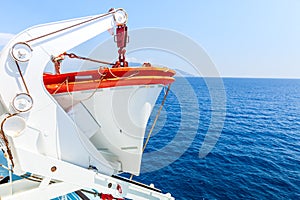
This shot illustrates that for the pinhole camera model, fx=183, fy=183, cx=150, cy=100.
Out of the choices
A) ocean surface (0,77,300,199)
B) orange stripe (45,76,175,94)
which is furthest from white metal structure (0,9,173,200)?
ocean surface (0,77,300,199)

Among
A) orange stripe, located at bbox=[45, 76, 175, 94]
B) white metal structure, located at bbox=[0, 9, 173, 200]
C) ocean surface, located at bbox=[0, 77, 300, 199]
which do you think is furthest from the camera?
ocean surface, located at bbox=[0, 77, 300, 199]

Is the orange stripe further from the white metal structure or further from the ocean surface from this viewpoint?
the ocean surface

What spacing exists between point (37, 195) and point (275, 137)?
18069mm

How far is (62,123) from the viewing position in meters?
2.18

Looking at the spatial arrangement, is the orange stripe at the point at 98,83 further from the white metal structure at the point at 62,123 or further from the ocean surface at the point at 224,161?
the ocean surface at the point at 224,161

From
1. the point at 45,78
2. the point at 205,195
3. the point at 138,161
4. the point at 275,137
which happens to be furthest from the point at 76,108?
the point at 275,137

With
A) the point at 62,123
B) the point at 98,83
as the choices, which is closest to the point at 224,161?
the point at 98,83

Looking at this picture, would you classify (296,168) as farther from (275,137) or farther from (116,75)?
(116,75)

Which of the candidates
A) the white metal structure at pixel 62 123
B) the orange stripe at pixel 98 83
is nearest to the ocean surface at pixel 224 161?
the orange stripe at pixel 98 83

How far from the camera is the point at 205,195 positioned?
7754 mm

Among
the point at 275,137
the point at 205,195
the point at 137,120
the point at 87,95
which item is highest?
the point at 87,95

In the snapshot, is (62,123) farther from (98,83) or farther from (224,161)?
(224,161)

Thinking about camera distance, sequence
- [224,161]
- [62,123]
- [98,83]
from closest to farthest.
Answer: [62,123]
[98,83]
[224,161]

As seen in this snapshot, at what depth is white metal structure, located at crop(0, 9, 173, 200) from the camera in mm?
1717
